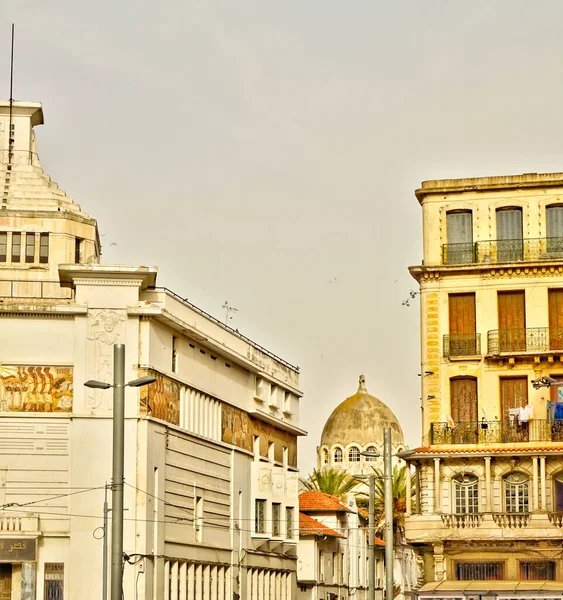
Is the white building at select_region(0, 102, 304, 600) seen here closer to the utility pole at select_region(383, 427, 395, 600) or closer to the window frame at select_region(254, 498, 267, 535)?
the window frame at select_region(254, 498, 267, 535)

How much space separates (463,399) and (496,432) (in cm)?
236

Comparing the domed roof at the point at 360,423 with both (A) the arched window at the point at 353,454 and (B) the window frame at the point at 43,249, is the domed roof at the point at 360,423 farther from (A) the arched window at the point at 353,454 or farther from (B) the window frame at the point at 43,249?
(B) the window frame at the point at 43,249

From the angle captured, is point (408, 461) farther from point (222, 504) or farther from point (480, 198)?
point (480, 198)

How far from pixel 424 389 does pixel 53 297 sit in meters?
18.6

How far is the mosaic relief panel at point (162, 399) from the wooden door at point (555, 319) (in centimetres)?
1832

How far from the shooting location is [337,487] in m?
117

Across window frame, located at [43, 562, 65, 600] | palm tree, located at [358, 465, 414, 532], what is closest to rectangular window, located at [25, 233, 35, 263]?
window frame, located at [43, 562, 65, 600]

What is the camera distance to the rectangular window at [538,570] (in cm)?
6556

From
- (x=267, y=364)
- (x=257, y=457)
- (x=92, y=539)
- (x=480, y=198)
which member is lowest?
(x=92, y=539)

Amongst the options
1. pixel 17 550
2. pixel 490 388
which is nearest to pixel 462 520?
pixel 490 388

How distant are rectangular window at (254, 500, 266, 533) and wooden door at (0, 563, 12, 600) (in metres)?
18.9

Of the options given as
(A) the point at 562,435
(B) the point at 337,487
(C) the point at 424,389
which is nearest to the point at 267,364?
(C) the point at 424,389

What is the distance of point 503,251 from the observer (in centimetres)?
6944

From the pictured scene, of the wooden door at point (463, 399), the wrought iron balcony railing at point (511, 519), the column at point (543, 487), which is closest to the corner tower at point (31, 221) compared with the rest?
the wooden door at point (463, 399)
